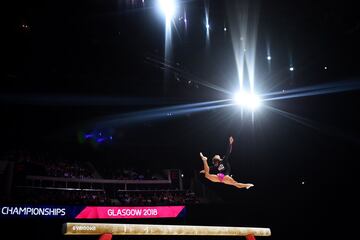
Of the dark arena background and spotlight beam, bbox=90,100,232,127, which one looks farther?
spotlight beam, bbox=90,100,232,127

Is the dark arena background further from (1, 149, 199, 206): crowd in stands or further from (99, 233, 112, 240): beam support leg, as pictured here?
(99, 233, 112, 240): beam support leg

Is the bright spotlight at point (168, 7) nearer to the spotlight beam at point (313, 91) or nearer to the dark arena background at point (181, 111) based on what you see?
the dark arena background at point (181, 111)

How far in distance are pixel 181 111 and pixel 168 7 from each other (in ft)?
26.4

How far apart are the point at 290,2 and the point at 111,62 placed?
7102 mm

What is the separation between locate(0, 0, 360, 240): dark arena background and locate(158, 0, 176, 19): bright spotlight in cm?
5

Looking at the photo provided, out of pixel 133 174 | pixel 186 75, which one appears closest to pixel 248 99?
pixel 186 75

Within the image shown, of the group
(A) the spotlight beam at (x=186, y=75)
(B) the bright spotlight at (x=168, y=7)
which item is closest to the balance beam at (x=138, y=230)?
(B) the bright spotlight at (x=168, y=7)

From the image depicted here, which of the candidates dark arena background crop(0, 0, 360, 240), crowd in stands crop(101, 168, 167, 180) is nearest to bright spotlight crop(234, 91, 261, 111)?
dark arena background crop(0, 0, 360, 240)

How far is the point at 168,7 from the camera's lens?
962 cm

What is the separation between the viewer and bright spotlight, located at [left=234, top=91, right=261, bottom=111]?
14.4m

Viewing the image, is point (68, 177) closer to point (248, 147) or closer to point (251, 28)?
point (248, 147)

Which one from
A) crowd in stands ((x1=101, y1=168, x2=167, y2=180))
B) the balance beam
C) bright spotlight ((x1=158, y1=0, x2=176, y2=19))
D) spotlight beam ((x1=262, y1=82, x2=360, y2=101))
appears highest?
bright spotlight ((x1=158, y1=0, x2=176, y2=19))

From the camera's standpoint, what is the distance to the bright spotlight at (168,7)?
9.41 m

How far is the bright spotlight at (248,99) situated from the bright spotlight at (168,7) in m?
5.68
